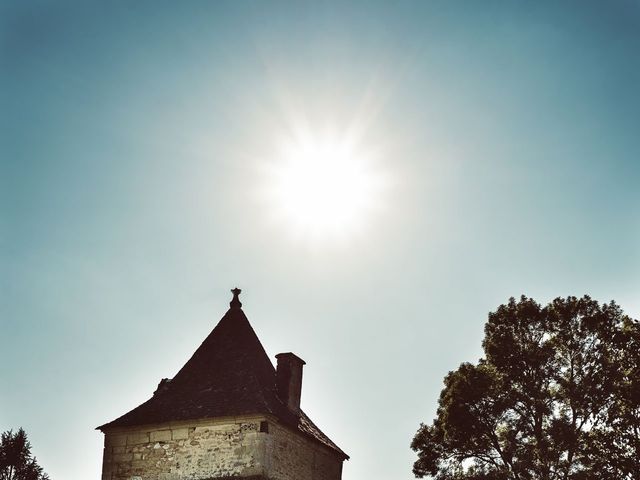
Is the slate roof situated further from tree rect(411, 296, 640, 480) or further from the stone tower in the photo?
tree rect(411, 296, 640, 480)

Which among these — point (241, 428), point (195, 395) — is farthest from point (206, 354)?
point (241, 428)

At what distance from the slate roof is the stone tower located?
3 centimetres

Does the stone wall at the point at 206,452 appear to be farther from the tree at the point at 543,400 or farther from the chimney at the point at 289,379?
the tree at the point at 543,400

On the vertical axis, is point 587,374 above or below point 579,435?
above

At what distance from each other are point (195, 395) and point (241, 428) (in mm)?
2026

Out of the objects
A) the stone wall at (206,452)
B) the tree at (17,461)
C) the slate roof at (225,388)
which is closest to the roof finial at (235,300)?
the slate roof at (225,388)

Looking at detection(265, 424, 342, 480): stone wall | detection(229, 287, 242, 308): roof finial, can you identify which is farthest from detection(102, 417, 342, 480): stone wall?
detection(229, 287, 242, 308): roof finial

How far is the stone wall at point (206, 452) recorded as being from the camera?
16141 mm

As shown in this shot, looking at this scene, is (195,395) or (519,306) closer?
(195,395)

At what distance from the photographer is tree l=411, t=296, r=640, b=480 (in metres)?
18.5

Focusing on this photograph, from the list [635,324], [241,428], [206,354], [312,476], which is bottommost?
[312,476]

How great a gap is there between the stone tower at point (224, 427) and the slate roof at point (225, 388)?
0.03 meters

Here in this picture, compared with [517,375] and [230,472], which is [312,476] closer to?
[230,472]

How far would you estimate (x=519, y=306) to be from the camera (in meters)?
21.4
